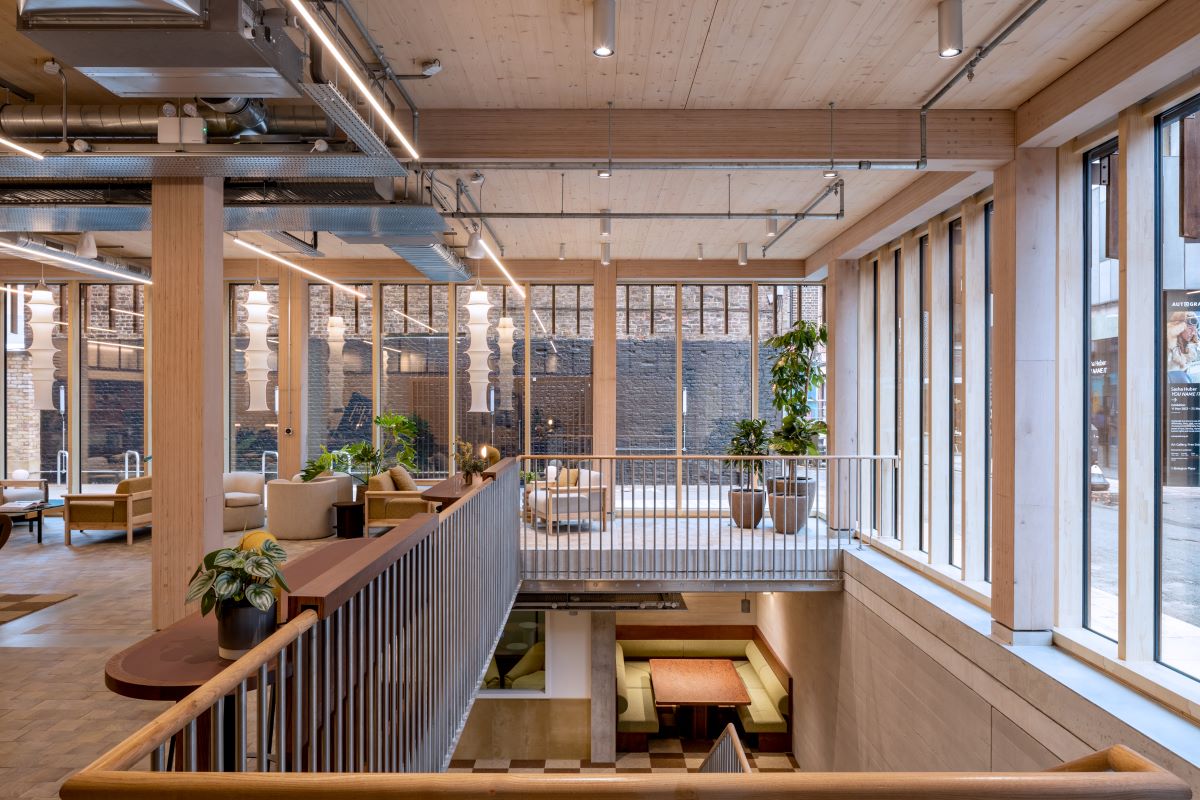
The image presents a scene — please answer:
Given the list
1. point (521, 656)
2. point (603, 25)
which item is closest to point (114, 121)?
point (603, 25)

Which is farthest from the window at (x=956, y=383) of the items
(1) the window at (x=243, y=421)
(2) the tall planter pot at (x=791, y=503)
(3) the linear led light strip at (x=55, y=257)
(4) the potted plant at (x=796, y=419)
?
(1) the window at (x=243, y=421)

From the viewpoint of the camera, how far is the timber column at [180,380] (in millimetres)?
4832

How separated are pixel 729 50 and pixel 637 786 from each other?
153 inches

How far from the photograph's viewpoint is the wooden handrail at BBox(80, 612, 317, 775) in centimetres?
123

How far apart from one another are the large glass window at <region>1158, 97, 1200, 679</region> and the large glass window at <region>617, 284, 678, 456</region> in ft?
21.8

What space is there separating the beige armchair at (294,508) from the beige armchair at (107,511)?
1.42 m

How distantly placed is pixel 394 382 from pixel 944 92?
796cm

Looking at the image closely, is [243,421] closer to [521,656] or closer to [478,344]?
[478,344]

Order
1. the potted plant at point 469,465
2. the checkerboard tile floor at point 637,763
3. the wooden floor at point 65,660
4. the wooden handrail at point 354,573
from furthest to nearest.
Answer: the checkerboard tile floor at point 637,763, the potted plant at point 469,465, the wooden floor at point 65,660, the wooden handrail at point 354,573

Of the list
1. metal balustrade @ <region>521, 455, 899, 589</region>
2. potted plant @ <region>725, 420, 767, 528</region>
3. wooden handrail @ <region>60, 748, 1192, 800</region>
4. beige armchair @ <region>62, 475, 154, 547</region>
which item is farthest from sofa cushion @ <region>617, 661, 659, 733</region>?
wooden handrail @ <region>60, 748, 1192, 800</region>

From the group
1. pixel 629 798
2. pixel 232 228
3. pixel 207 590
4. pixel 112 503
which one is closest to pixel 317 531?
pixel 112 503

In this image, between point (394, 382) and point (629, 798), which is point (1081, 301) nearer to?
point (629, 798)

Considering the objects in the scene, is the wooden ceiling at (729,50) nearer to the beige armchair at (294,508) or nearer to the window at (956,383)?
the window at (956,383)

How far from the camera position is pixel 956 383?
6.39 metres
